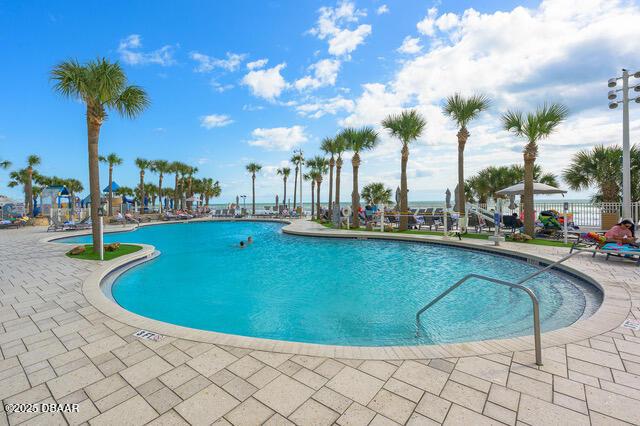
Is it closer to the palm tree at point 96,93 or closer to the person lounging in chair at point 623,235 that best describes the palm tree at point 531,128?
the person lounging in chair at point 623,235

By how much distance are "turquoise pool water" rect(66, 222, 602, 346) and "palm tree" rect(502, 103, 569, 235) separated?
3.65 metres

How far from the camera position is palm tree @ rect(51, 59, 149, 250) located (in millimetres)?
7758

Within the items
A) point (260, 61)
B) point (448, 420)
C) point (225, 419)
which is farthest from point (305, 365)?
point (260, 61)

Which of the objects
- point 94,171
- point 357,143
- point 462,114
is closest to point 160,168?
point 357,143

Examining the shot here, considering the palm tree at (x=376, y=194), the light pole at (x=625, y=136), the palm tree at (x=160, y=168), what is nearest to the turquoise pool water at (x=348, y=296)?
the light pole at (x=625, y=136)

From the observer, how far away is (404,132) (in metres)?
15.3

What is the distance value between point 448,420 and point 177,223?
26.5 meters

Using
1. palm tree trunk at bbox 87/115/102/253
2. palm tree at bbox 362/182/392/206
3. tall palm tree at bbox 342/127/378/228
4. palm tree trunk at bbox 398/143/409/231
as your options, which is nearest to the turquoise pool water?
palm tree trunk at bbox 87/115/102/253

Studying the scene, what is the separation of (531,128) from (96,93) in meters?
15.4

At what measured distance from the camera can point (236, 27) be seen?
11844mm

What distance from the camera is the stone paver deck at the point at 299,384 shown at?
1960 millimetres

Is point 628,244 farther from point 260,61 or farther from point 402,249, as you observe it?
point 260,61

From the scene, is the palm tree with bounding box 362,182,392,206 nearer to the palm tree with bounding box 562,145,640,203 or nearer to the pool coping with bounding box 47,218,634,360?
the palm tree with bounding box 562,145,640,203

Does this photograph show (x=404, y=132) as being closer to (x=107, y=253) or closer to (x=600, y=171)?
(x=600, y=171)
